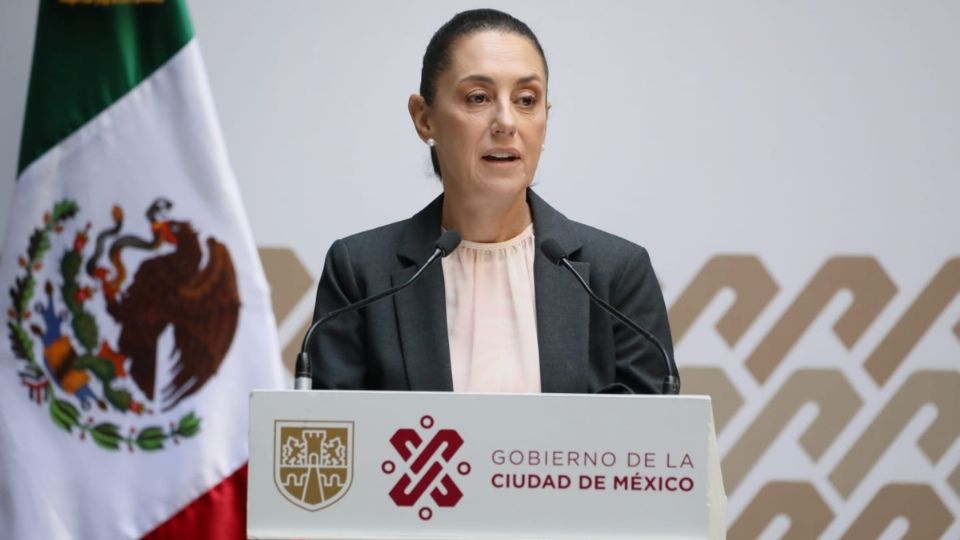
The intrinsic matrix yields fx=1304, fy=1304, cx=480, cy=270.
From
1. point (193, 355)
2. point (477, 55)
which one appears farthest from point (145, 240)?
point (477, 55)

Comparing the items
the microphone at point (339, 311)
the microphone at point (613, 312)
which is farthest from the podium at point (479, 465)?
the microphone at point (613, 312)

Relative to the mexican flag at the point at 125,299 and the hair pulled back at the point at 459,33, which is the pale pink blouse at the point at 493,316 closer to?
the hair pulled back at the point at 459,33

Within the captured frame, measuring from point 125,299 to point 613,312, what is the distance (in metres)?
1.60

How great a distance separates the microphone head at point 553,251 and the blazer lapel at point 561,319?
0.35ft

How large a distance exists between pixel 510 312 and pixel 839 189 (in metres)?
1.59

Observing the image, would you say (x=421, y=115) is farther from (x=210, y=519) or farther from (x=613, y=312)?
(x=210, y=519)

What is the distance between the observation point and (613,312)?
203 centimetres

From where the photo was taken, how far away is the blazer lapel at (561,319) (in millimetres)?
2229

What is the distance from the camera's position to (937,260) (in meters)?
3.64

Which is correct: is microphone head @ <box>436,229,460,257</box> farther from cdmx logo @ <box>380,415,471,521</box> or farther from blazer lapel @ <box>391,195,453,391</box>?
cdmx logo @ <box>380,415,471,521</box>

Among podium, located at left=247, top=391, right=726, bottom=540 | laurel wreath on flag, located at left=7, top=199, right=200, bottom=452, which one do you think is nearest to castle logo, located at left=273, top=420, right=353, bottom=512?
podium, located at left=247, top=391, right=726, bottom=540

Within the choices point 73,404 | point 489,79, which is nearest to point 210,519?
point 73,404

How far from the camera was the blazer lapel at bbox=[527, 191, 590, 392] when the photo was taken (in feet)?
7.31

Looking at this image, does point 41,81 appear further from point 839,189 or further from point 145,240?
point 839,189
